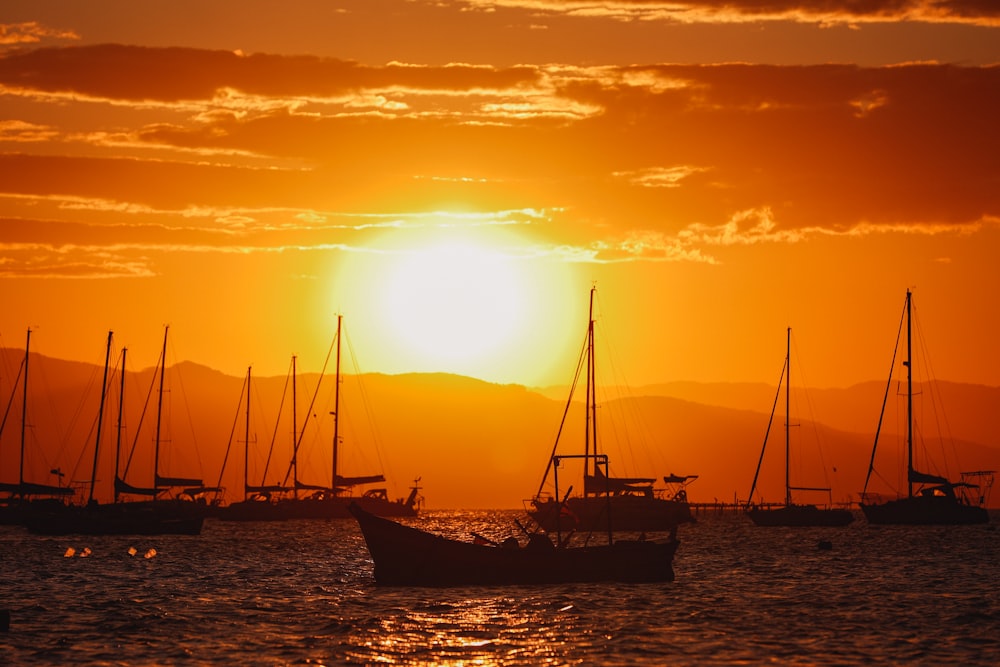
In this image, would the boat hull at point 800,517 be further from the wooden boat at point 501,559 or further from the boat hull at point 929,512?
the wooden boat at point 501,559

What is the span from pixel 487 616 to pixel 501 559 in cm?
768

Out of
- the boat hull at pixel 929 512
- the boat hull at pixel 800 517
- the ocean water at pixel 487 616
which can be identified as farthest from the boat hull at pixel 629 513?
the ocean water at pixel 487 616

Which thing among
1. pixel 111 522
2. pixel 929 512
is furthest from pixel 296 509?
pixel 929 512

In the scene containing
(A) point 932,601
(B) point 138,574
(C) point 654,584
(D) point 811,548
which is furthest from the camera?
(D) point 811,548

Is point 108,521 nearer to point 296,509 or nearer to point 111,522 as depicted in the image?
point 111,522

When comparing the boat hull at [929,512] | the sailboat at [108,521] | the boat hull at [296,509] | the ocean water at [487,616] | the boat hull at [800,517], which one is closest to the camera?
the ocean water at [487,616]

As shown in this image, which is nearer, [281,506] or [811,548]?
[811,548]

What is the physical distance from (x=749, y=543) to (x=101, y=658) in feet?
303

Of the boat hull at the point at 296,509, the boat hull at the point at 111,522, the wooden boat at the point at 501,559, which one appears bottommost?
the wooden boat at the point at 501,559

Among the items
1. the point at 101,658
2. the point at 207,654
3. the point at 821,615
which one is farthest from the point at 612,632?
the point at 101,658

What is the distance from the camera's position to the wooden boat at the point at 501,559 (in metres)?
60.2

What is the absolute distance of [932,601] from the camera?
199ft

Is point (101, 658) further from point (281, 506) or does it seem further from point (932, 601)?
point (281, 506)

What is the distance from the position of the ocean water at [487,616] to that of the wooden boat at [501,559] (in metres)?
0.86
